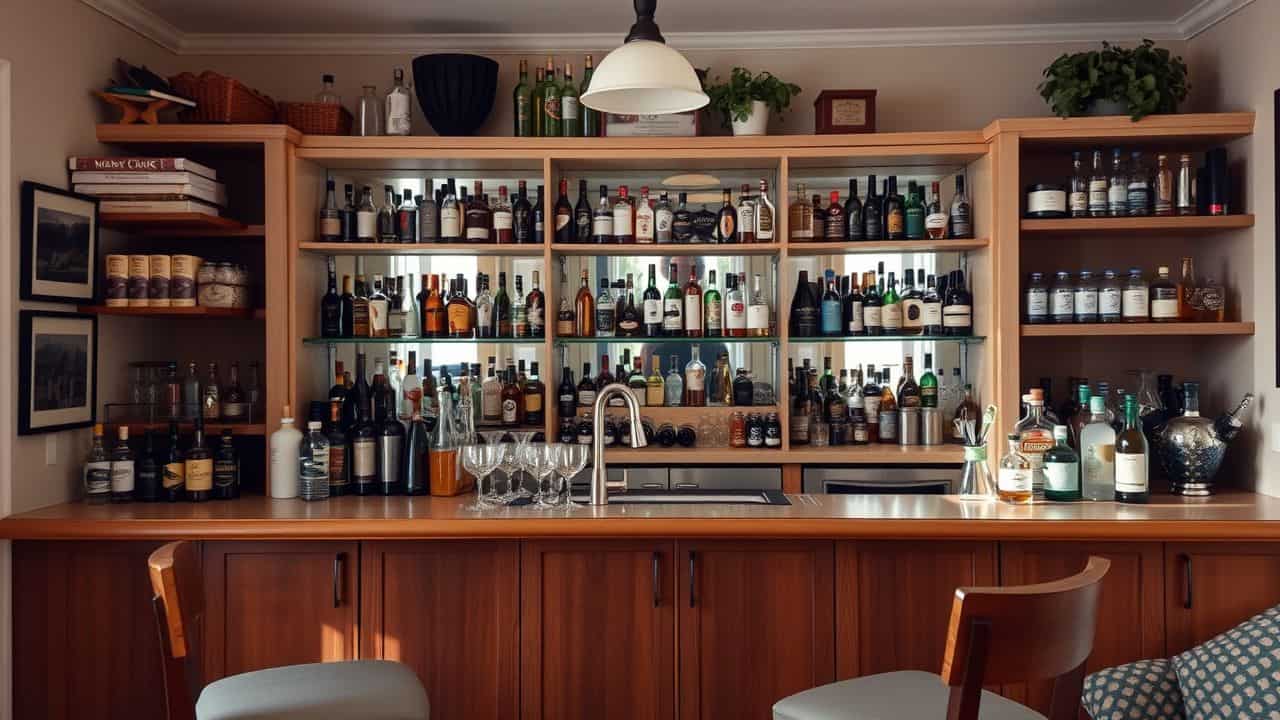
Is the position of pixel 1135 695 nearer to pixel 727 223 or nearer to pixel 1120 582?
pixel 1120 582

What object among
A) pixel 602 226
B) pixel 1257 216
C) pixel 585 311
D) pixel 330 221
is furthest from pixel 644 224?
pixel 1257 216

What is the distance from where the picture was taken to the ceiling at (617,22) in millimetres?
3592

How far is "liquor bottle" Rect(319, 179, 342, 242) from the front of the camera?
3664 mm

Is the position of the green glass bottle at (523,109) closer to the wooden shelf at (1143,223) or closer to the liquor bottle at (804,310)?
the liquor bottle at (804,310)

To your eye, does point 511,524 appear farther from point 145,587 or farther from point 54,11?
point 54,11

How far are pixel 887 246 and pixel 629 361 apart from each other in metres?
1.11

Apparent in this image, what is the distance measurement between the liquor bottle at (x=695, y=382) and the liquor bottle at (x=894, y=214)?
88 centimetres

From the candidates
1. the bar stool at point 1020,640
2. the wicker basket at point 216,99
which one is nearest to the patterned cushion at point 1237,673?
the bar stool at point 1020,640

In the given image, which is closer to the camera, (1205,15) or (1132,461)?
(1132,461)

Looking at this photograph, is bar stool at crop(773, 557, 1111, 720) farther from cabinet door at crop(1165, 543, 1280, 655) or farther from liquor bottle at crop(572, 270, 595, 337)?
liquor bottle at crop(572, 270, 595, 337)

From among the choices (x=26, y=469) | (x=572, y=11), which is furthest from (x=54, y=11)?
(x=572, y=11)

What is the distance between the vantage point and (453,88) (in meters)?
3.70

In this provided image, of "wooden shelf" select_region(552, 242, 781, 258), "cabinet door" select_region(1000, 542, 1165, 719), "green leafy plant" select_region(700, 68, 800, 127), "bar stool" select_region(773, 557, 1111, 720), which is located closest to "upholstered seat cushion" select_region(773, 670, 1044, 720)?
"bar stool" select_region(773, 557, 1111, 720)

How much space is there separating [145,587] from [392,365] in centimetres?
135
